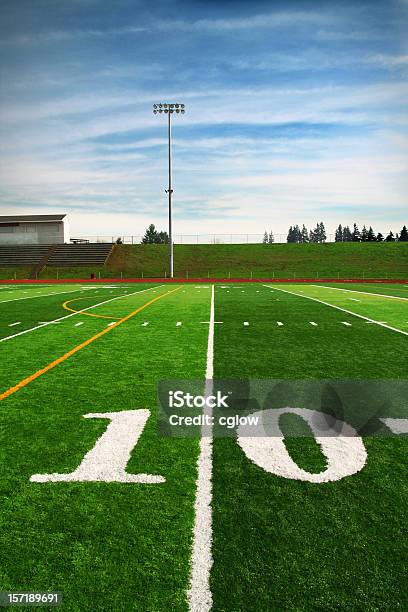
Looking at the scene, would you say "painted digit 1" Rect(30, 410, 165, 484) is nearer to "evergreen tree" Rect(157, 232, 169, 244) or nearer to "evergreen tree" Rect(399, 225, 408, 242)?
"evergreen tree" Rect(399, 225, 408, 242)

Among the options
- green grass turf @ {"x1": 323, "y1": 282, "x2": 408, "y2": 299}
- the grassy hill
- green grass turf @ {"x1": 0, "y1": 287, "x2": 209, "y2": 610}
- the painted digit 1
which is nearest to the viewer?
green grass turf @ {"x1": 0, "y1": 287, "x2": 209, "y2": 610}

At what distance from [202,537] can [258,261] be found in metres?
70.1

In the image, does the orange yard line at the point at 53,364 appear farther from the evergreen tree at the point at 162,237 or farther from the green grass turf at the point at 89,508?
the evergreen tree at the point at 162,237

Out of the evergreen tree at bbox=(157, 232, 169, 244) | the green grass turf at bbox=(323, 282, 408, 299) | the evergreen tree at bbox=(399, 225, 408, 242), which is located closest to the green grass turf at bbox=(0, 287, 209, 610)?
the green grass turf at bbox=(323, 282, 408, 299)

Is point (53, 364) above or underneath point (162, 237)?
underneath

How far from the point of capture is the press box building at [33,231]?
7419 cm

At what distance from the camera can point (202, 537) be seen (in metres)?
3.50

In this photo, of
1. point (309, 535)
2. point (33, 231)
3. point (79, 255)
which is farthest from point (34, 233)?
point (309, 535)

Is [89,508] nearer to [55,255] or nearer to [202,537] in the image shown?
[202,537]

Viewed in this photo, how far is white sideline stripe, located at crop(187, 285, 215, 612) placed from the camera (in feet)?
9.52

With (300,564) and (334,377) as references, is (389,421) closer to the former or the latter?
(334,377)

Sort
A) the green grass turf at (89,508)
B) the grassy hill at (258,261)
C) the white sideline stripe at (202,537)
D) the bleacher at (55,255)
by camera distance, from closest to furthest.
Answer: the white sideline stripe at (202,537), the green grass turf at (89,508), the grassy hill at (258,261), the bleacher at (55,255)

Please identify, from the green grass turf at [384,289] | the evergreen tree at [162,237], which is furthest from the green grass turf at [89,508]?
the evergreen tree at [162,237]

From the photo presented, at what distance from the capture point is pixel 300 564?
3.19 metres
